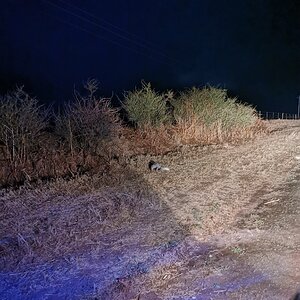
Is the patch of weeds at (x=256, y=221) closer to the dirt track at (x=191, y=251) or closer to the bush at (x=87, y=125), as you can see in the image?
the dirt track at (x=191, y=251)

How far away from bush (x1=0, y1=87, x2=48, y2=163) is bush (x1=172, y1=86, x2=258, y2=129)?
3861 millimetres

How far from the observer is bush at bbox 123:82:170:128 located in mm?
10508

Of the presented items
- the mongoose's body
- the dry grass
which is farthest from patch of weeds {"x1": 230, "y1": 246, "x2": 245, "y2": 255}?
the dry grass

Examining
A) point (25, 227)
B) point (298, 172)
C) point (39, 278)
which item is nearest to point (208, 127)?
point (298, 172)

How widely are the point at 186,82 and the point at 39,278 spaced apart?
19444 mm

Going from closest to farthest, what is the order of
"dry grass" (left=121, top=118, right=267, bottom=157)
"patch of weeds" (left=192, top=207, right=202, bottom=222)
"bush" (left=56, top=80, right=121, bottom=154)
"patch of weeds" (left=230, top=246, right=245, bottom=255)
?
"patch of weeds" (left=230, top=246, right=245, bottom=255), "patch of weeds" (left=192, top=207, right=202, bottom=222), "bush" (left=56, top=80, right=121, bottom=154), "dry grass" (left=121, top=118, right=267, bottom=157)

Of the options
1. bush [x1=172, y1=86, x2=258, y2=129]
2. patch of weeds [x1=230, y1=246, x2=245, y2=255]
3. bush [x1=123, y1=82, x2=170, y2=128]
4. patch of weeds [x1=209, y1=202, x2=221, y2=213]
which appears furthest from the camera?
bush [x1=123, y1=82, x2=170, y2=128]

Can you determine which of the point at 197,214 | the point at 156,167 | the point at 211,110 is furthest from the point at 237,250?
the point at 211,110

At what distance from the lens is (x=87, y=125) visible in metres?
8.49

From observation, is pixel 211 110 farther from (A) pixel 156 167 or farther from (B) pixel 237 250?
(B) pixel 237 250

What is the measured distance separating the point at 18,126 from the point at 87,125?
1367mm

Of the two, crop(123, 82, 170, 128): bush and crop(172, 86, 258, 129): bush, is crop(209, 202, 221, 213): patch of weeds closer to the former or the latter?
crop(172, 86, 258, 129): bush

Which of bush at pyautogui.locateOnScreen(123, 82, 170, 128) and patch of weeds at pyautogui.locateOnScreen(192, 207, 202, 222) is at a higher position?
bush at pyautogui.locateOnScreen(123, 82, 170, 128)

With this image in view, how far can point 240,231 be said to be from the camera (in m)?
4.79
